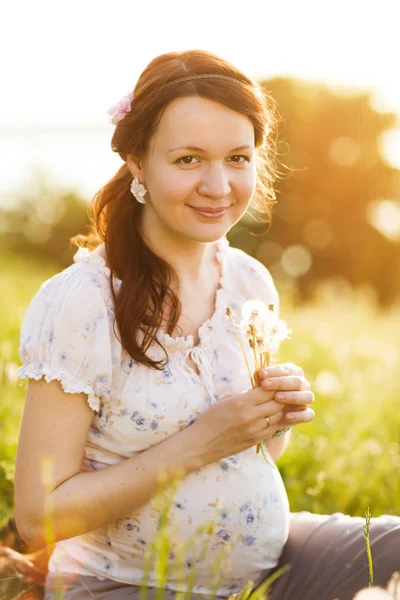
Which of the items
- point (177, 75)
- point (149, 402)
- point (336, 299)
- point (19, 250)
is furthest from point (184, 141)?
point (19, 250)

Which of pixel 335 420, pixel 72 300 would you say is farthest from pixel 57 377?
pixel 335 420

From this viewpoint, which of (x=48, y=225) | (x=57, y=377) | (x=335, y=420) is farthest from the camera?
(x=48, y=225)

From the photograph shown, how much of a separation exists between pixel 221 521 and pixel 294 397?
0.40 meters

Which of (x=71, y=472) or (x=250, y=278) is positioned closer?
(x=71, y=472)

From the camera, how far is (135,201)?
7.41 feet

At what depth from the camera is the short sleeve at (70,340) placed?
6.30ft

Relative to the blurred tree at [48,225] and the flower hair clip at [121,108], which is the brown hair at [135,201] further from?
the blurred tree at [48,225]

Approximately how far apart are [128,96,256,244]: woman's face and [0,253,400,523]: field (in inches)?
25.7

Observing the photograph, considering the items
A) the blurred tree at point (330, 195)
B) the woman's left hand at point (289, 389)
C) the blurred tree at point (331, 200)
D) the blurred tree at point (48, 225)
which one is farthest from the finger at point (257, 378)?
the blurred tree at point (330, 195)

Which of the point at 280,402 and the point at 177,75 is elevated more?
the point at 177,75

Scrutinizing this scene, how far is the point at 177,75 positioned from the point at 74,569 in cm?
143

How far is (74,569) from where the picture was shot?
6.96 feet

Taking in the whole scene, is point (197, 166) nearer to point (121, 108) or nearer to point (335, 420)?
point (121, 108)

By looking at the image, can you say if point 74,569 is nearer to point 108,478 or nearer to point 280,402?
point 108,478
